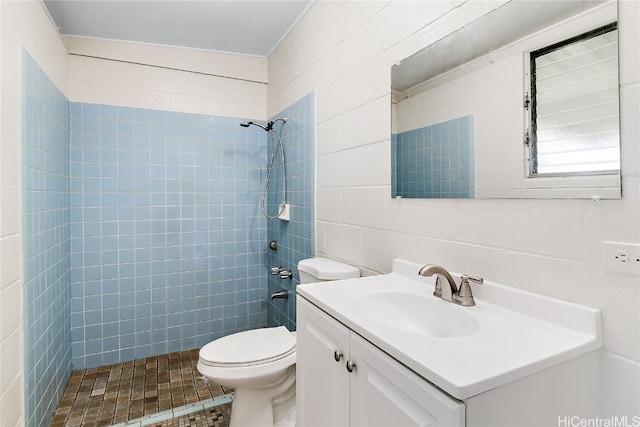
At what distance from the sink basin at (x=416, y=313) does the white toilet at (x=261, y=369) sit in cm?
43

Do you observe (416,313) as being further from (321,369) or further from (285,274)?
(285,274)

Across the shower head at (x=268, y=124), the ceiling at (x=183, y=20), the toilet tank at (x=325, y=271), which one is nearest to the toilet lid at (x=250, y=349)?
the toilet tank at (x=325, y=271)

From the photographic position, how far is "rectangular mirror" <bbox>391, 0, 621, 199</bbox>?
82 cm

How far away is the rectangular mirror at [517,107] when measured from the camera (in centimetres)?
82

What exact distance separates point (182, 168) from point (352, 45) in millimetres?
1627

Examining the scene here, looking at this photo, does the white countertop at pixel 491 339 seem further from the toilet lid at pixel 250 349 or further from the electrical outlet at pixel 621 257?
the toilet lid at pixel 250 349

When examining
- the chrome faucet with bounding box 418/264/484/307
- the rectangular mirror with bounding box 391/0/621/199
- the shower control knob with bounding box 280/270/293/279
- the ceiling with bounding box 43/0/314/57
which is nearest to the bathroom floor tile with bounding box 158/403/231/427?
the shower control knob with bounding box 280/270/293/279

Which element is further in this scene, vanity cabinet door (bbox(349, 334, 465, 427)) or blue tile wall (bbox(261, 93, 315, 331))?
blue tile wall (bbox(261, 93, 315, 331))

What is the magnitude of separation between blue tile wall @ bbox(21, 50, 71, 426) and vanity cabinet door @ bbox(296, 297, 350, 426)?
1.31m

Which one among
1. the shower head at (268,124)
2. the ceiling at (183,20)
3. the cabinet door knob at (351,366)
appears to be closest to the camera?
the cabinet door knob at (351,366)

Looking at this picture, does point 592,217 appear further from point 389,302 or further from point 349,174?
point 349,174

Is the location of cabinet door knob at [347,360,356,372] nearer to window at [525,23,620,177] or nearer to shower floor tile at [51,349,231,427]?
window at [525,23,620,177]

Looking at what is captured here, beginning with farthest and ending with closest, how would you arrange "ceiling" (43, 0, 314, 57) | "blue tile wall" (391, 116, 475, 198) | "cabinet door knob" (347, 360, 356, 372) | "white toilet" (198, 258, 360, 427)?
1. "ceiling" (43, 0, 314, 57)
2. "white toilet" (198, 258, 360, 427)
3. "blue tile wall" (391, 116, 475, 198)
4. "cabinet door knob" (347, 360, 356, 372)

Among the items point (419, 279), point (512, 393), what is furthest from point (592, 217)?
point (419, 279)
